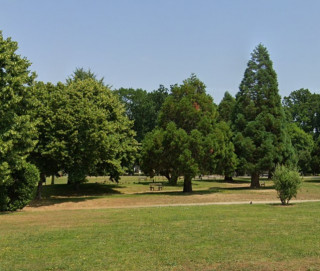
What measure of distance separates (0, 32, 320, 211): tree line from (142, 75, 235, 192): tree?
0.10 meters

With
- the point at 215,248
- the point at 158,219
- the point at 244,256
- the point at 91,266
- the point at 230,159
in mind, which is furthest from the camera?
the point at 230,159

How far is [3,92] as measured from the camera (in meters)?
18.8

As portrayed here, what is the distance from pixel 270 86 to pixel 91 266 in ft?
129

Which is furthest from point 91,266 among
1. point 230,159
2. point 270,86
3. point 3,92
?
point 270,86

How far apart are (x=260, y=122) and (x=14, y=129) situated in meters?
29.9

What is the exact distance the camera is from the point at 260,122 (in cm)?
4141

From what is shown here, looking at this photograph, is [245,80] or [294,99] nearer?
[245,80]

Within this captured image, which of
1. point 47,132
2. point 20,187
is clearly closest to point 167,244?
point 20,187

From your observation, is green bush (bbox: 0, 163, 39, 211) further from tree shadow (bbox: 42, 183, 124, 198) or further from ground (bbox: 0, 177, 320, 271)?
tree shadow (bbox: 42, 183, 124, 198)

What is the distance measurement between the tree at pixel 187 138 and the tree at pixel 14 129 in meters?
13.4

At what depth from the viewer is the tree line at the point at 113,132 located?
2055 cm

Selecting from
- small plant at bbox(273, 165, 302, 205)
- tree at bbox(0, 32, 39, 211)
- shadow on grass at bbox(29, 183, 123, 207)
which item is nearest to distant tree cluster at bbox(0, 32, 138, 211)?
tree at bbox(0, 32, 39, 211)

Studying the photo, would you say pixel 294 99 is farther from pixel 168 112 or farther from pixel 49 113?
pixel 49 113

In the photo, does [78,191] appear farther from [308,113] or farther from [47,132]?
[308,113]
